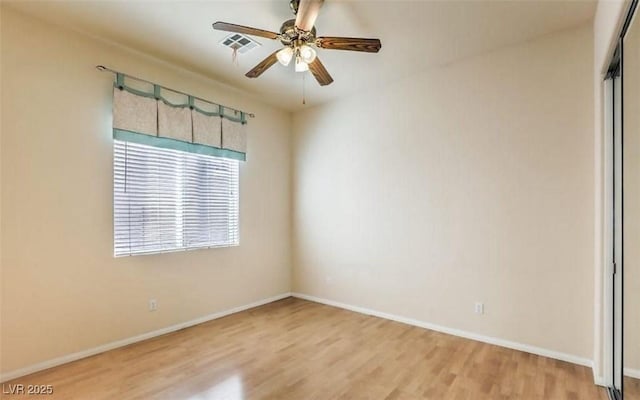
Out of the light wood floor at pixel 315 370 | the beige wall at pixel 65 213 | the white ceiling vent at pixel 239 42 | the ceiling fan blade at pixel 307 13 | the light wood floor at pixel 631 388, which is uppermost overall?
the white ceiling vent at pixel 239 42

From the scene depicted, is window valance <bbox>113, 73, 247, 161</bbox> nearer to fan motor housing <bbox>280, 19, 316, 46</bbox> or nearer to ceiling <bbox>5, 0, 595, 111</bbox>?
ceiling <bbox>5, 0, 595, 111</bbox>

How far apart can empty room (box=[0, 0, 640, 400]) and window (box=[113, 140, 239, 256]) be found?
0.9 inches

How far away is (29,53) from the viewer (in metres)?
2.66

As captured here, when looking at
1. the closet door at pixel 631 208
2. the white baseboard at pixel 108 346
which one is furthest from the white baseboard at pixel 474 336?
the white baseboard at pixel 108 346

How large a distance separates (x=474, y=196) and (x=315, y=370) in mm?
2307

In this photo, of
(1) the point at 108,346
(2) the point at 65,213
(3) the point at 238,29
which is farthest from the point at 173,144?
(1) the point at 108,346

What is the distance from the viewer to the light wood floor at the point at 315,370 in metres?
2.34

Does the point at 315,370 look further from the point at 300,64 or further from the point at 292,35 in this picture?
the point at 292,35

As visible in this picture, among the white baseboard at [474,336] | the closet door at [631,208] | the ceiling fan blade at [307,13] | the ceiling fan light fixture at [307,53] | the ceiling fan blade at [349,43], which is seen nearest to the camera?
the closet door at [631,208]

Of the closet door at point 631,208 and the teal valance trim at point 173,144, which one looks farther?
the teal valance trim at point 173,144

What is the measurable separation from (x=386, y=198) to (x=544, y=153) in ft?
5.54

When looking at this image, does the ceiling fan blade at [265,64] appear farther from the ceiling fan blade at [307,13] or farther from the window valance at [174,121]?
the window valance at [174,121]

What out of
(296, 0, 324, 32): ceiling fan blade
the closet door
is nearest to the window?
(296, 0, 324, 32): ceiling fan blade

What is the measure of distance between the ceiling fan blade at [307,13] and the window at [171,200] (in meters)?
2.13
